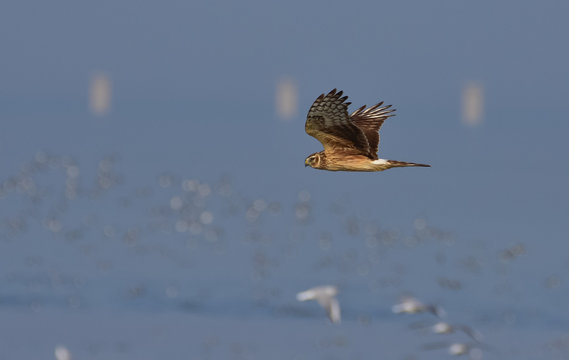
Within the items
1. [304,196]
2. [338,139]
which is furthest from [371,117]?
[304,196]

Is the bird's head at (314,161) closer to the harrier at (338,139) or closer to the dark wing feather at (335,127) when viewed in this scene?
the harrier at (338,139)

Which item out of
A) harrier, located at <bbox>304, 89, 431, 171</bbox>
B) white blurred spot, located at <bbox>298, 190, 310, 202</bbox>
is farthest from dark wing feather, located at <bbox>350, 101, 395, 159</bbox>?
white blurred spot, located at <bbox>298, 190, 310, 202</bbox>

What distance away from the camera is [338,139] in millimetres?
16984

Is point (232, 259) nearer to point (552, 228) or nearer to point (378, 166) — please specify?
point (552, 228)

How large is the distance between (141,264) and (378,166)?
24768mm

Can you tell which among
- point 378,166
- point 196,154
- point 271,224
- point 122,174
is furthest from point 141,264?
point 196,154

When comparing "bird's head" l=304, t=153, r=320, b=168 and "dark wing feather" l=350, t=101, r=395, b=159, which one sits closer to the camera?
"bird's head" l=304, t=153, r=320, b=168

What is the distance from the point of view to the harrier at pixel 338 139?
16.6 meters

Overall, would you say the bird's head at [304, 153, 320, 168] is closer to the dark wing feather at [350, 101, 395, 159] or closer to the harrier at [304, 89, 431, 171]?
the harrier at [304, 89, 431, 171]

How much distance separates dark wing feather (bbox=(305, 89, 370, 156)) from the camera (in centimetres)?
1661

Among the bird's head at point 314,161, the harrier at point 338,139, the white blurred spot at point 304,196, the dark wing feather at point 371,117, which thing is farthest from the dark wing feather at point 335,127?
the white blurred spot at point 304,196

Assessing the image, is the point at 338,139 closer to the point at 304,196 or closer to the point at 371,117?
the point at 371,117

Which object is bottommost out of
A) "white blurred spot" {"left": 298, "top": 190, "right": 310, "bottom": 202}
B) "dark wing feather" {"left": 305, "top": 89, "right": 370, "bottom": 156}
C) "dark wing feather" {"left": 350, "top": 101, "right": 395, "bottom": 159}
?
"dark wing feather" {"left": 305, "top": 89, "right": 370, "bottom": 156}

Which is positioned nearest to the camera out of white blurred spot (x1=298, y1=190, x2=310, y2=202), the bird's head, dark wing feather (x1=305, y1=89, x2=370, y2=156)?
dark wing feather (x1=305, y1=89, x2=370, y2=156)
